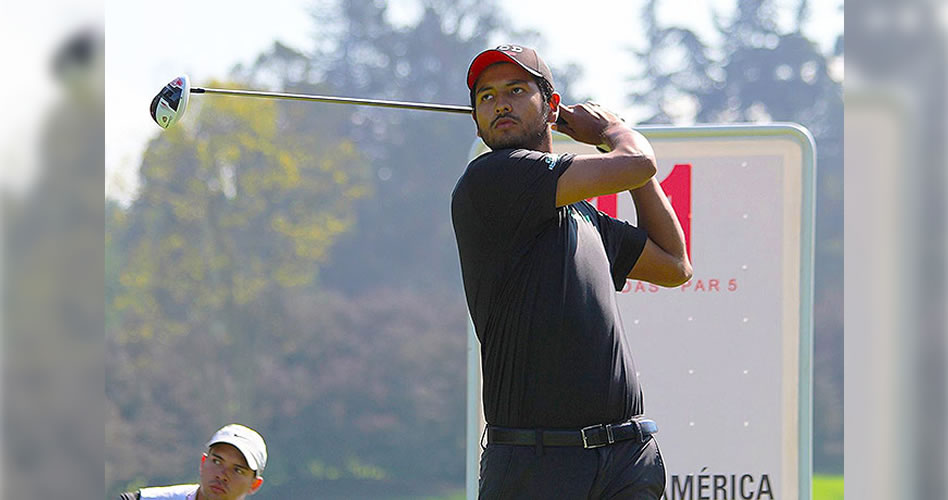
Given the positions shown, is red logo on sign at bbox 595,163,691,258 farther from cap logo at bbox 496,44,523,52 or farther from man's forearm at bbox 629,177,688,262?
cap logo at bbox 496,44,523,52

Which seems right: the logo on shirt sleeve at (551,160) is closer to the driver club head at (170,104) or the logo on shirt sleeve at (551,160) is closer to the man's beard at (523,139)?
the man's beard at (523,139)

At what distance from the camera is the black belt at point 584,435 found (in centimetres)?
245

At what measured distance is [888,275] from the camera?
2.47 m

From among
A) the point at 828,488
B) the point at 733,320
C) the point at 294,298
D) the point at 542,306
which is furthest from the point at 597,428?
the point at 828,488

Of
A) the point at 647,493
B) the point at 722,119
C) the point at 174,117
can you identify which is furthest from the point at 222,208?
the point at 647,493

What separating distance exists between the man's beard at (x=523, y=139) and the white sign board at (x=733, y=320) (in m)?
0.85

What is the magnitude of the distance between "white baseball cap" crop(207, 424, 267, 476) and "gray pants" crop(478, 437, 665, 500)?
1038 mm

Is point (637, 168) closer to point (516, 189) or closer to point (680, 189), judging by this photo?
point (516, 189)

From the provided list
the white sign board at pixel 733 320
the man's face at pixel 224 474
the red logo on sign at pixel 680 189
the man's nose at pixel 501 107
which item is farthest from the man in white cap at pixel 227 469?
the man's nose at pixel 501 107

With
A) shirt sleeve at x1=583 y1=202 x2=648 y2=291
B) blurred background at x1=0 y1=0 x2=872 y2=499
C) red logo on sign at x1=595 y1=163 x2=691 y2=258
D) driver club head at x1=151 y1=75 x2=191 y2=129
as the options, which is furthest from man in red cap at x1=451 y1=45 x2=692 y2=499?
blurred background at x1=0 y1=0 x2=872 y2=499

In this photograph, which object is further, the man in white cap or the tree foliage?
the tree foliage

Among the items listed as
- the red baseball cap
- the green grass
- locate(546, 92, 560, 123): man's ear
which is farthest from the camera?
the green grass

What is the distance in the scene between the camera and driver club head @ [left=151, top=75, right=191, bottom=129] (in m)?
3.28

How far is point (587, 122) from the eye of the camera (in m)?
2.75
